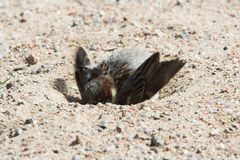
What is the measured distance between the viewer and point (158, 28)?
8867 mm

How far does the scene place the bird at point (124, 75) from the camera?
7.32 m

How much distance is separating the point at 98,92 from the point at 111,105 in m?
0.71

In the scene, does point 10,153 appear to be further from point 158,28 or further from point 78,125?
point 158,28

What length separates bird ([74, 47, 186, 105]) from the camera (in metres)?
7.32

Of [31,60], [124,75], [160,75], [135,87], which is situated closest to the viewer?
[160,75]

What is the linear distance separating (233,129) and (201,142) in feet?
1.27

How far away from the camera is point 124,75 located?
786cm

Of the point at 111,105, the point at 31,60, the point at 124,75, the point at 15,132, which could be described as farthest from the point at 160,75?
the point at 15,132

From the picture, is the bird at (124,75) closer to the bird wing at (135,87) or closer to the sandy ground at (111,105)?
the bird wing at (135,87)

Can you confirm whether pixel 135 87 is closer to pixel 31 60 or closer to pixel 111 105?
pixel 111 105

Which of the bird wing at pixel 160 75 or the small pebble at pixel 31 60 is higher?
the bird wing at pixel 160 75

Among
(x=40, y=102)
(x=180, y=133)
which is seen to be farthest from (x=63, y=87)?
(x=180, y=133)

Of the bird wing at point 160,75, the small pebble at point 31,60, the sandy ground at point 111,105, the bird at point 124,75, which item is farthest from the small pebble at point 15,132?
the small pebble at point 31,60

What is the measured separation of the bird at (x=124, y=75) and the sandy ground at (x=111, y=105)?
20 cm
